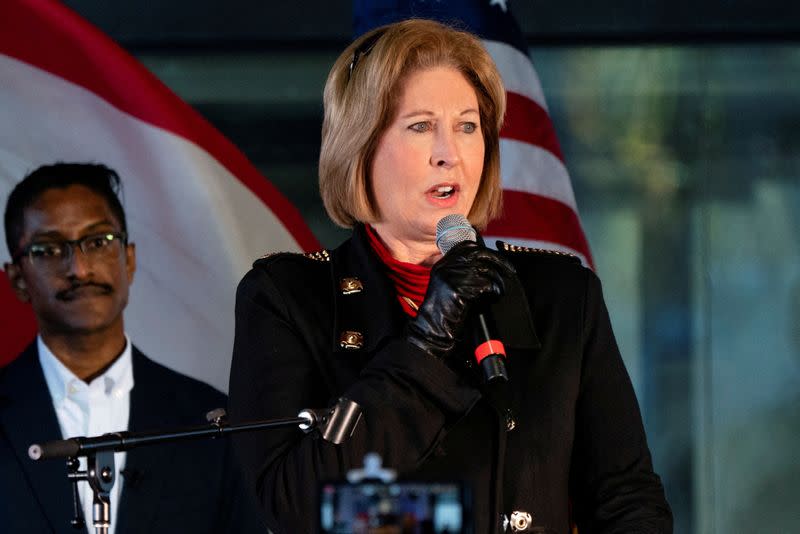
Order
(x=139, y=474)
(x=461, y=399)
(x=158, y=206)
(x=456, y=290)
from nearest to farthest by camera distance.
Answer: (x=456, y=290) → (x=461, y=399) → (x=139, y=474) → (x=158, y=206)

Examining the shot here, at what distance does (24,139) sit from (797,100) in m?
2.79

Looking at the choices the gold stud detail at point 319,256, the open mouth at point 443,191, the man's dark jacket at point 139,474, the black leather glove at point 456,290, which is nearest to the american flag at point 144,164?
the man's dark jacket at point 139,474

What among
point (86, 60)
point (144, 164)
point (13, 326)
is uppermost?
point (86, 60)

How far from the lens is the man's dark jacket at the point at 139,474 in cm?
293

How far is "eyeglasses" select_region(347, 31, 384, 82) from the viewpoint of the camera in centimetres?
214

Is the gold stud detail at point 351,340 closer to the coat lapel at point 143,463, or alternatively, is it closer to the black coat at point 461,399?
the black coat at point 461,399

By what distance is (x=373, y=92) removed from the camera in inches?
82.1

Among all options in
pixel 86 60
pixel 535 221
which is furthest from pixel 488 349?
pixel 86 60

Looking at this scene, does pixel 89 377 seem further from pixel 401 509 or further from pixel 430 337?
pixel 401 509

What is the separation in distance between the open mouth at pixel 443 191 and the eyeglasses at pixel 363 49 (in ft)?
0.87

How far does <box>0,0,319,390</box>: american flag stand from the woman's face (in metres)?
1.28

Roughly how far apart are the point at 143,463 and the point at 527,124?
4.44 ft

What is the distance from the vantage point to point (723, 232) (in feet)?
15.2

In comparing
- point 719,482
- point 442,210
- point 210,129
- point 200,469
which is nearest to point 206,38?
point 210,129
